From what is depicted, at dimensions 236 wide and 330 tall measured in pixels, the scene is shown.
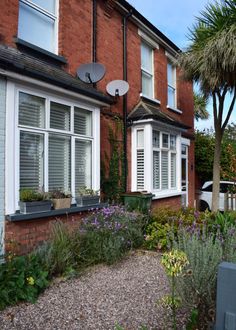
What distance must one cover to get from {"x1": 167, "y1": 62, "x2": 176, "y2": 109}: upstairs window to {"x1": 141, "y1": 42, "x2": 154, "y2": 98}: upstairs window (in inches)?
57.9

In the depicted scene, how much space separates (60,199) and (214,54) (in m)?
5.81

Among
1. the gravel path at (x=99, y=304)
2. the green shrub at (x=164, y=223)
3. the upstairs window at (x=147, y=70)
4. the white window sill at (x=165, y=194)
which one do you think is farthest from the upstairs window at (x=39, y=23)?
the white window sill at (x=165, y=194)

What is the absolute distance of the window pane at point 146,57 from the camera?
34.8ft

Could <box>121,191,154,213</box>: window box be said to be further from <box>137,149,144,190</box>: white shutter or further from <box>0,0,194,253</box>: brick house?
<box>137,149,144,190</box>: white shutter

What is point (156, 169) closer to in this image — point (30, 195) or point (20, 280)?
point (30, 195)

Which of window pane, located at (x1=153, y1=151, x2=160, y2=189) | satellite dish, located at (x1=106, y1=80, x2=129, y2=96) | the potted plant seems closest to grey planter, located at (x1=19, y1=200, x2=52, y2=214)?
the potted plant

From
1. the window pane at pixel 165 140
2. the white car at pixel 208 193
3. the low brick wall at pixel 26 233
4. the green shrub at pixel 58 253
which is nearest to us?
the green shrub at pixel 58 253

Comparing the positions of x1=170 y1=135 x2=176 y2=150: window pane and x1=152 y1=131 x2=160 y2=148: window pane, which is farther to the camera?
x1=170 y1=135 x2=176 y2=150: window pane

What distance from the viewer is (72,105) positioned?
21.9 feet

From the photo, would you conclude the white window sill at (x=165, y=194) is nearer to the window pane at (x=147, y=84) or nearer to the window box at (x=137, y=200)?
the window box at (x=137, y=200)

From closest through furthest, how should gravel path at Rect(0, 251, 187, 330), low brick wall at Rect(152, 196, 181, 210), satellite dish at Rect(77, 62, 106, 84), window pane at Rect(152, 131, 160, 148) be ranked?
gravel path at Rect(0, 251, 187, 330) < satellite dish at Rect(77, 62, 106, 84) < window pane at Rect(152, 131, 160, 148) < low brick wall at Rect(152, 196, 181, 210)

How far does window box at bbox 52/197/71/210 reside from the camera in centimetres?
594

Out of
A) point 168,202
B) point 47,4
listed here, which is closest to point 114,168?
point 168,202

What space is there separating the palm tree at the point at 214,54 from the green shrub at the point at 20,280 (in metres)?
7.03
